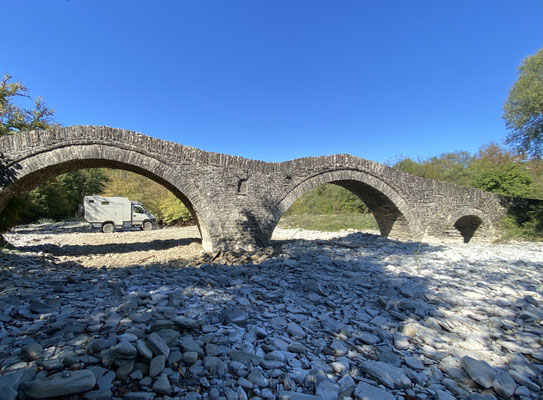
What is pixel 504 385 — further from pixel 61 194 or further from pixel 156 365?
pixel 61 194

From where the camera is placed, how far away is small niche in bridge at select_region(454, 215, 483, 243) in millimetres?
12984

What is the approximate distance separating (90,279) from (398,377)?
4.37m

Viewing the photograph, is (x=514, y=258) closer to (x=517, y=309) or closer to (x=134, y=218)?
(x=517, y=309)

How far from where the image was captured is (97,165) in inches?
268

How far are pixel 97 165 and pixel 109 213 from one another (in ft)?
28.0

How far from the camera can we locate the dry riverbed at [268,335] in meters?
1.75

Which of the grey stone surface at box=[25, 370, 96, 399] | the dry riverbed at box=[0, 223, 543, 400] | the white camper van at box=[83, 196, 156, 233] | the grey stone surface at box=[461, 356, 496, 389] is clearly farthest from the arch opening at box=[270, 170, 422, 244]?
the white camper van at box=[83, 196, 156, 233]

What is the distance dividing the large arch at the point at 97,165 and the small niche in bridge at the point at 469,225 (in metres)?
13.1

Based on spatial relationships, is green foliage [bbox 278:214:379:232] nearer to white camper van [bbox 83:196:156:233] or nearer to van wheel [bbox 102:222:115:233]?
white camper van [bbox 83:196:156:233]

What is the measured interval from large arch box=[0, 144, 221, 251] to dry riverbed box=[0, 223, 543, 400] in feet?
6.78

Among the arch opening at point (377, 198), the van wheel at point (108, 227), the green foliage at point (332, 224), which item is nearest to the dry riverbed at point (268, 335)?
the arch opening at point (377, 198)

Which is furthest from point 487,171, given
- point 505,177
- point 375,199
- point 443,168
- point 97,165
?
point 97,165

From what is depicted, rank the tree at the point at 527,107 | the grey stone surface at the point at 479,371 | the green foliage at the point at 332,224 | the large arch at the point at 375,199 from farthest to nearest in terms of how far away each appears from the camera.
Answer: the green foliage at the point at 332,224 < the tree at the point at 527,107 < the large arch at the point at 375,199 < the grey stone surface at the point at 479,371

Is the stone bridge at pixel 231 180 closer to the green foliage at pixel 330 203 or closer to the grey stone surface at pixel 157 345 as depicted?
the grey stone surface at pixel 157 345
